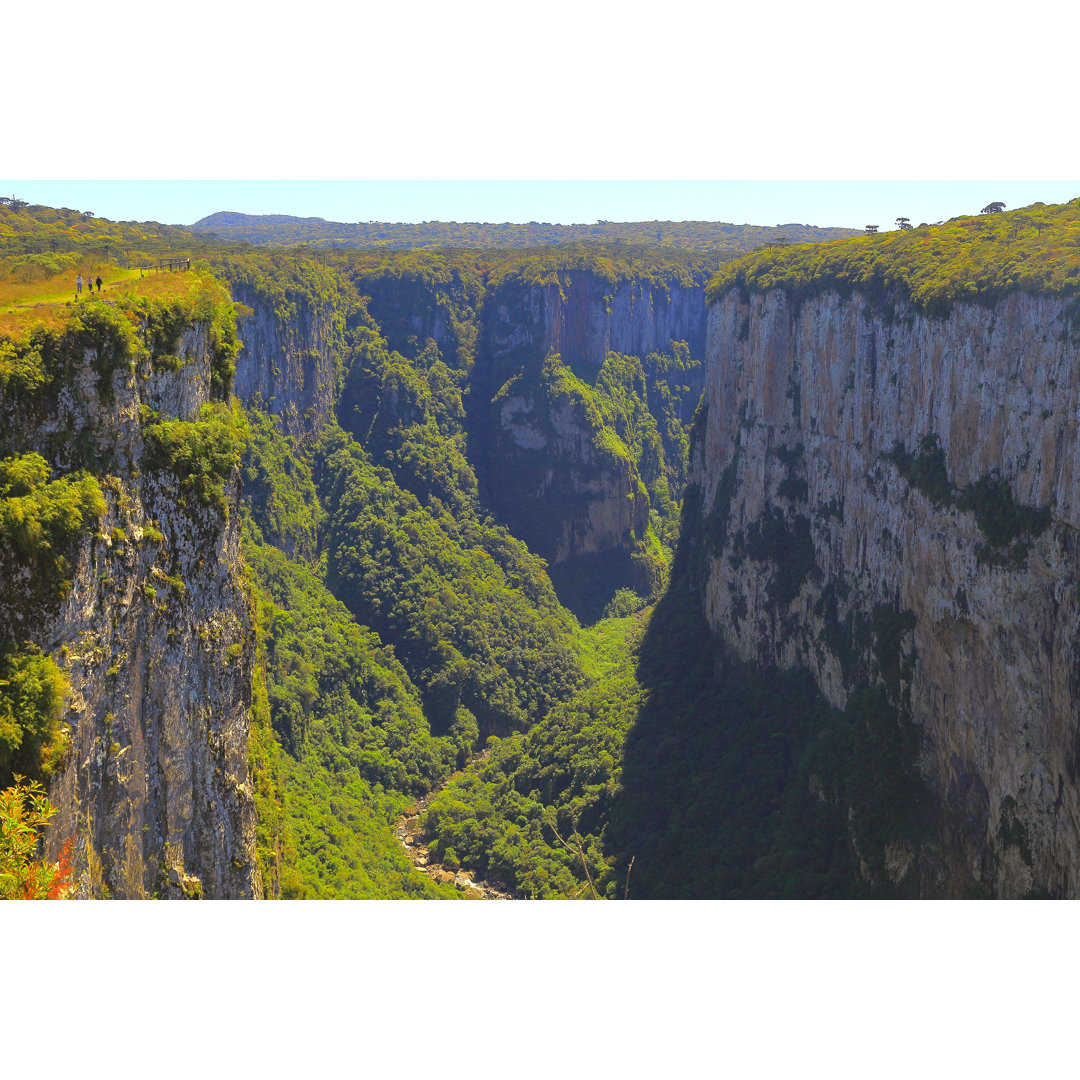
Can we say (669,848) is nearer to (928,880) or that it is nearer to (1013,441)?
(928,880)

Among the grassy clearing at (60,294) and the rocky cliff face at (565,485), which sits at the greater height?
the grassy clearing at (60,294)

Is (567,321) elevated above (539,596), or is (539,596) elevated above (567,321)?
(567,321)

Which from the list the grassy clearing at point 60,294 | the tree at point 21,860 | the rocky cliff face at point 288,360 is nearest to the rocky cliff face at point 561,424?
the rocky cliff face at point 288,360

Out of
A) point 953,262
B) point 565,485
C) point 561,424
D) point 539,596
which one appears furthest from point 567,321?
point 953,262

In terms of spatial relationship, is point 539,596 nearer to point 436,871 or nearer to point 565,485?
point 565,485

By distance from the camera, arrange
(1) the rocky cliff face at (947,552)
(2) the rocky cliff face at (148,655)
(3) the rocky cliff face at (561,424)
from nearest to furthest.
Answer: (2) the rocky cliff face at (148,655)
(1) the rocky cliff face at (947,552)
(3) the rocky cliff face at (561,424)

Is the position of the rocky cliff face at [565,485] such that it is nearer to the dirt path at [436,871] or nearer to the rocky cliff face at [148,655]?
the dirt path at [436,871]
